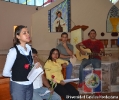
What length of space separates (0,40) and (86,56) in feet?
30.0

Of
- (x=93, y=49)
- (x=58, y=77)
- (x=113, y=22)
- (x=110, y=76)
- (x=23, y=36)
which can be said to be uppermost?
(x=113, y=22)

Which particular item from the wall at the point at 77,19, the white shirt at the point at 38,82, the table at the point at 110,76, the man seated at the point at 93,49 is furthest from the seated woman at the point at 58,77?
the wall at the point at 77,19

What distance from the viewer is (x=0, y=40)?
13.4m

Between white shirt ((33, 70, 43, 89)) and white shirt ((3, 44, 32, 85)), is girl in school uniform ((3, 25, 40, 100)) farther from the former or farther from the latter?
white shirt ((33, 70, 43, 89))

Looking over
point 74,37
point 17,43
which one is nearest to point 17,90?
point 17,43

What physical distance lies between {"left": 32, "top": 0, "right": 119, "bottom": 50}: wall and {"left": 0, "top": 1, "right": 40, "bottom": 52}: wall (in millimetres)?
3382

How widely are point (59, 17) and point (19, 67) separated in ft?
28.4

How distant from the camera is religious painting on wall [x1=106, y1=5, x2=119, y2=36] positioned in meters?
10.8

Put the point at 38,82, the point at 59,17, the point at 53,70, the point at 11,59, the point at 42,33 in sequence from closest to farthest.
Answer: the point at 11,59 → the point at 38,82 → the point at 53,70 → the point at 42,33 → the point at 59,17

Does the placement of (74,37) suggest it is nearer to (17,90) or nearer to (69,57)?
(69,57)

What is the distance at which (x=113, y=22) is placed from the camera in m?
10.9

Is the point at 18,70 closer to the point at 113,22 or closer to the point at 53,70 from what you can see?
the point at 53,70

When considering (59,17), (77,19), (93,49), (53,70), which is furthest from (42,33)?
(53,70)

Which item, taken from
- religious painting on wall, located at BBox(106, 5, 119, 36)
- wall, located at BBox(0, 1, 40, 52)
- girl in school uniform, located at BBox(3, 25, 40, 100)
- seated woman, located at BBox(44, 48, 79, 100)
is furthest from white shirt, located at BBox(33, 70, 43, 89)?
wall, located at BBox(0, 1, 40, 52)
